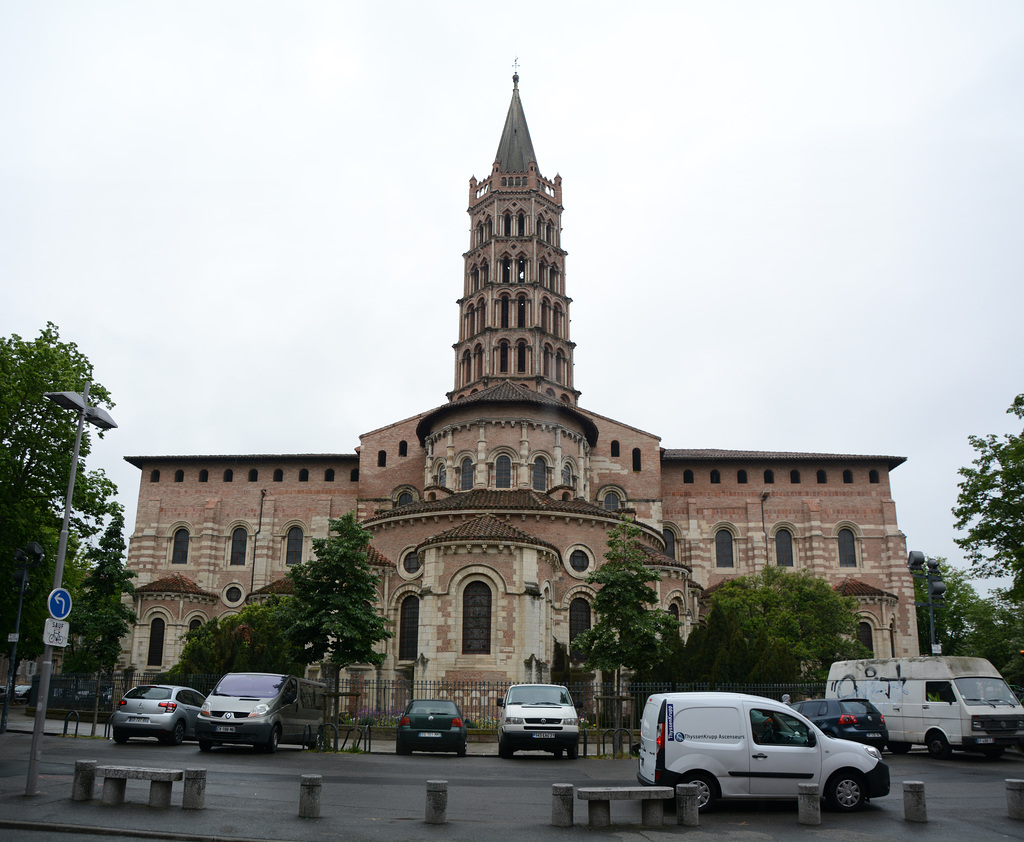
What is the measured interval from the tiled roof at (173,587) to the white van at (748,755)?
1645 inches

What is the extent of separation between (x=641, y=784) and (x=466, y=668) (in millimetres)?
17345

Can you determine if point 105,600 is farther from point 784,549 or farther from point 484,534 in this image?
point 784,549

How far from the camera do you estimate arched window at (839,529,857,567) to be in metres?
51.5

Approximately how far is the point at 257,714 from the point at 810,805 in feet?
41.8

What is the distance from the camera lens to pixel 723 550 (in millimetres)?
52094

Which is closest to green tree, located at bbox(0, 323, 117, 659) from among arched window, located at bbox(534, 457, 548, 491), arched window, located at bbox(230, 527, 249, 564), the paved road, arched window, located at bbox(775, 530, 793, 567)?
the paved road

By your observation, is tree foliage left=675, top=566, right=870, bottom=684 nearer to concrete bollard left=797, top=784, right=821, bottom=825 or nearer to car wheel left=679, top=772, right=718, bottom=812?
car wheel left=679, top=772, right=718, bottom=812

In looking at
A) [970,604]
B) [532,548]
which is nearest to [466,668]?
[532,548]

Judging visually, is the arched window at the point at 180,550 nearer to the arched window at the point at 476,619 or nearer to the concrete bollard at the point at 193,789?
the arched window at the point at 476,619

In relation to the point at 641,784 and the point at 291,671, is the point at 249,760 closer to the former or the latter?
the point at 641,784

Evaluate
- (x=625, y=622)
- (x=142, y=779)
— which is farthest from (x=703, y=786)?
(x=625, y=622)

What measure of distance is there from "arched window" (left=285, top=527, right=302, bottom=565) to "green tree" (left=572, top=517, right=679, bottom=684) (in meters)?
31.7

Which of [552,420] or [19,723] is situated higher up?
[552,420]

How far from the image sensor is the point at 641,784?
13531mm
